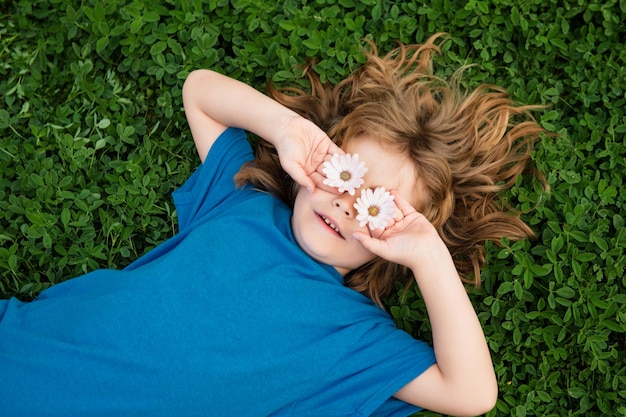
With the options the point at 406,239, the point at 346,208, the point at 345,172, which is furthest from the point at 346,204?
the point at 406,239

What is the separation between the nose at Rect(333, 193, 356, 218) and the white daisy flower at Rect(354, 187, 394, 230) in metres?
0.04

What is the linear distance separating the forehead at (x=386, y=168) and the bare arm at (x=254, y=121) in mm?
120

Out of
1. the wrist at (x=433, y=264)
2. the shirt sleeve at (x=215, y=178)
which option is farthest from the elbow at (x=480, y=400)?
the shirt sleeve at (x=215, y=178)

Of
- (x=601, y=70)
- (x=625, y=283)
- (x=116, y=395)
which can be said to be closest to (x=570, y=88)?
(x=601, y=70)

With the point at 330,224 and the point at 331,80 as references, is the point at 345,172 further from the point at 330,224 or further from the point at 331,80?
the point at 331,80

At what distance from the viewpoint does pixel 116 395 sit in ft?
8.65

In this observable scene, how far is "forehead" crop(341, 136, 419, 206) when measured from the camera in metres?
2.69

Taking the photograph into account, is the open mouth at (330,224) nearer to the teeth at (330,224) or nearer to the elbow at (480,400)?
the teeth at (330,224)

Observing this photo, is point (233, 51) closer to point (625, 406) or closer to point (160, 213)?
point (160, 213)

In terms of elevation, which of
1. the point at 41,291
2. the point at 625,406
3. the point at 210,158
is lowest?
the point at 625,406

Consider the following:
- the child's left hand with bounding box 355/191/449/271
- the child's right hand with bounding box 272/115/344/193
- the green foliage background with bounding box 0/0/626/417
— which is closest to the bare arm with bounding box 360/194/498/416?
the child's left hand with bounding box 355/191/449/271

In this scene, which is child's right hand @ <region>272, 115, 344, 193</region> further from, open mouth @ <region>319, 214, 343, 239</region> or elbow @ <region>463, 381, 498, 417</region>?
elbow @ <region>463, 381, 498, 417</region>

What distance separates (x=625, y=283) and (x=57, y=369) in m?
2.39

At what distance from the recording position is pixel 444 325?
2.68 meters
